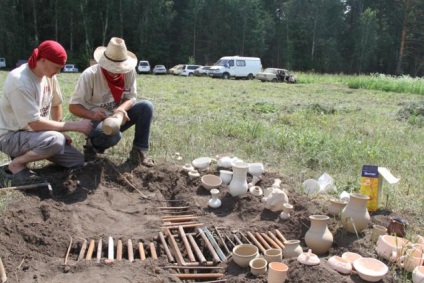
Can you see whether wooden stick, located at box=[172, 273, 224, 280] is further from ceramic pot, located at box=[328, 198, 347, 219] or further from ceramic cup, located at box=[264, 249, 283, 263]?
ceramic pot, located at box=[328, 198, 347, 219]

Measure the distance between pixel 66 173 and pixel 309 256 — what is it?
2.44m

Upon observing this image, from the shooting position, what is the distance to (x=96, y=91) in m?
3.99

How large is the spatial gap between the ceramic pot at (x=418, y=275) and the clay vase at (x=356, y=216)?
61 cm

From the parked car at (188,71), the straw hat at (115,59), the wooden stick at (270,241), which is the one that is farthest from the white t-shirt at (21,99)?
the parked car at (188,71)

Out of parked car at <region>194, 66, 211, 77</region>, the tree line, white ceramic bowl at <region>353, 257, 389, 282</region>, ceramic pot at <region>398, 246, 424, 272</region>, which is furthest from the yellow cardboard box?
the tree line

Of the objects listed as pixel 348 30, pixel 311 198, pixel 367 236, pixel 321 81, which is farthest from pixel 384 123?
pixel 348 30

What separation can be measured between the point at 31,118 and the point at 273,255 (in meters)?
2.31

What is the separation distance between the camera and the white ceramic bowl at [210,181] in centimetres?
375

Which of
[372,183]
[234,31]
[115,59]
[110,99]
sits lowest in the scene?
[372,183]

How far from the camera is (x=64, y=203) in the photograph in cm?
334

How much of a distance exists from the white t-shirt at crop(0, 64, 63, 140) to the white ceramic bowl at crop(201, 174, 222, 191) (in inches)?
63.2

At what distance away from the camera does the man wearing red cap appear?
130 inches

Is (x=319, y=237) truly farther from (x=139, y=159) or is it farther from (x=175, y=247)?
(x=139, y=159)

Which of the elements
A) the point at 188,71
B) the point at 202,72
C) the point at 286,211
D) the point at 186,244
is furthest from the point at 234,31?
the point at 186,244
